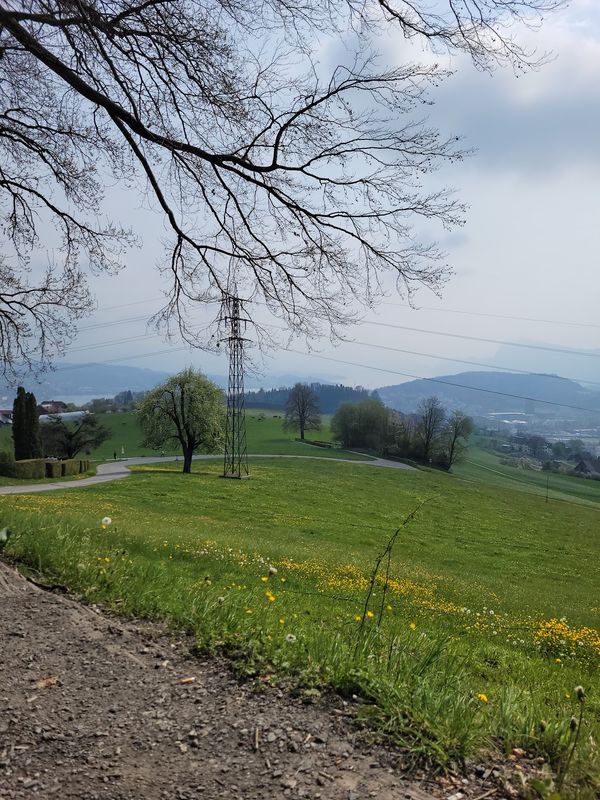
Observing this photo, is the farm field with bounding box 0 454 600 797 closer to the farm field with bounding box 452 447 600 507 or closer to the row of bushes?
the row of bushes

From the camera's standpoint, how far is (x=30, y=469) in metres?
42.9

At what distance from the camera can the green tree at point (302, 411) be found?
103000mm

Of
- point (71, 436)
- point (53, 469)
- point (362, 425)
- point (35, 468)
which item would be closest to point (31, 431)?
point (53, 469)

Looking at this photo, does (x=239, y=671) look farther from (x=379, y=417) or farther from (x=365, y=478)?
(x=379, y=417)

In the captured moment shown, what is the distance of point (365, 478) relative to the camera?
5441cm

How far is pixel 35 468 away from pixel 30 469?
24.9 inches

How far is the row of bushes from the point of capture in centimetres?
4134

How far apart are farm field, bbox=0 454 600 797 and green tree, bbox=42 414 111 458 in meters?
48.4

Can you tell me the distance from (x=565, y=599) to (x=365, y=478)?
3912cm

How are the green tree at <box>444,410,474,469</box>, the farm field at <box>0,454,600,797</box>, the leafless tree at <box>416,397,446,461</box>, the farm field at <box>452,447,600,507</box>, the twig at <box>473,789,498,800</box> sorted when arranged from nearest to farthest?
the twig at <box>473,789,498,800</box> → the farm field at <box>0,454,600,797</box> → the farm field at <box>452,447,600,507</box> → the green tree at <box>444,410,474,469</box> → the leafless tree at <box>416,397,446,461</box>

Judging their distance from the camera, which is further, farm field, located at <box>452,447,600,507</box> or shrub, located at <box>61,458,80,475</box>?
farm field, located at <box>452,447,600,507</box>

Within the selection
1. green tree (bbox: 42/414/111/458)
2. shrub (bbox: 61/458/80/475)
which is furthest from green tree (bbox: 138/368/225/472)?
green tree (bbox: 42/414/111/458)

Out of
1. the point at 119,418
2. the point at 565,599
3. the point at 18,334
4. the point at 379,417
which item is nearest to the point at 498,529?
the point at 565,599

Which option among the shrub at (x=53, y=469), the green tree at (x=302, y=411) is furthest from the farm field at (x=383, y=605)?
the green tree at (x=302, y=411)
